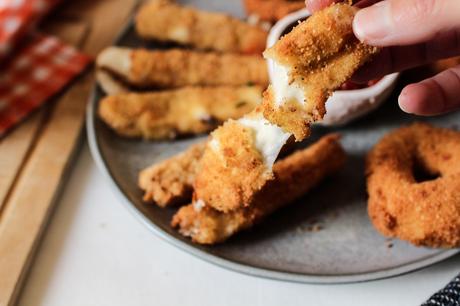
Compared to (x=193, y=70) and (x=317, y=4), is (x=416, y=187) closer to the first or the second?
(x=317, y=4)

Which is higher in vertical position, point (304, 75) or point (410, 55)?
point (304, 75)

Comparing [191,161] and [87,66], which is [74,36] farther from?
[191,161]

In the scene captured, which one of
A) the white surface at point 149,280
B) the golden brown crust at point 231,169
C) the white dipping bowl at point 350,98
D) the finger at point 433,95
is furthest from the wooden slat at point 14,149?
the finger at point 433,95

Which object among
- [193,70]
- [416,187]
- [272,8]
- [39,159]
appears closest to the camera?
[416,187]

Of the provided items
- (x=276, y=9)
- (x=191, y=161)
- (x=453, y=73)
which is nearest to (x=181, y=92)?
(x=191, y=161)

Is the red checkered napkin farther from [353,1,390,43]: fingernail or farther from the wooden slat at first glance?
[353,1,390,43]: fingernail

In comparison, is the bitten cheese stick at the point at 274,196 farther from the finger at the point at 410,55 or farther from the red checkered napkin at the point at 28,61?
the red checkered napkin at the point at 28,61

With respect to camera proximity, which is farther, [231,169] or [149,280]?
[149,280]

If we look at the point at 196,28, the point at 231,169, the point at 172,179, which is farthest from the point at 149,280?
the point at 196,28
